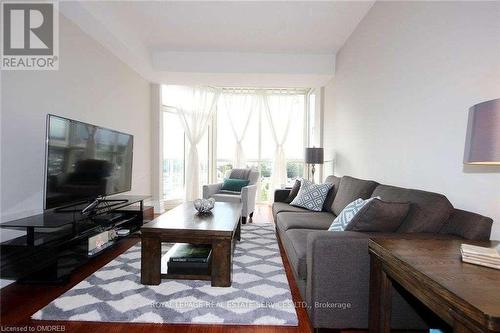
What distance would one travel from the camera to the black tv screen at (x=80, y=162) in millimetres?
2295

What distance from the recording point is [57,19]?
280 cm

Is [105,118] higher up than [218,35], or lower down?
lower down

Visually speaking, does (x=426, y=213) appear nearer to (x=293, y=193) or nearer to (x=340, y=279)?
(x=340, y=279)

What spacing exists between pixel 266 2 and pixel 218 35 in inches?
41.1

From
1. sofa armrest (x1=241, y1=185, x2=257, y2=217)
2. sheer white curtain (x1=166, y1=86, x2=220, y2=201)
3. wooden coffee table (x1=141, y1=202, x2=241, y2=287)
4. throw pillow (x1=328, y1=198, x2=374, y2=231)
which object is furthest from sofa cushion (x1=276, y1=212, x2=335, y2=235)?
sheer white curtain (x1=166, y1=86, x2=220, y2=201)

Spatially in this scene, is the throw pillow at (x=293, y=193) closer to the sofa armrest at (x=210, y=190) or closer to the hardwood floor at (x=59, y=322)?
the sofa armrest at (x=210, y=190)

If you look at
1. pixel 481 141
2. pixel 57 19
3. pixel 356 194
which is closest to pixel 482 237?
pixel 481 141

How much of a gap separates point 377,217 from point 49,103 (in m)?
3.11

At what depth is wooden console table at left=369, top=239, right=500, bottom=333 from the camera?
0.80 meters

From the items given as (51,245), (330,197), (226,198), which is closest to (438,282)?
(51,245)

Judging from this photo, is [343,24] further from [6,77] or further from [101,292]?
[101,292]

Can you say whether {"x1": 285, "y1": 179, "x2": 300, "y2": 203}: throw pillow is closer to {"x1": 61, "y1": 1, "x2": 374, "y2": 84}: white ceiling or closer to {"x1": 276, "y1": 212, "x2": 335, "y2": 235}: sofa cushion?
{"x1": 276, "y1": 212, "x2": 335, "y2": 235}: sofa cushion

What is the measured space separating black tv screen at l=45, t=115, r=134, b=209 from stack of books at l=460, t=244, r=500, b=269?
2792 millimetres

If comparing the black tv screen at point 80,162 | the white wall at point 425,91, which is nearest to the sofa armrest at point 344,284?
the white wall at point 425,91
